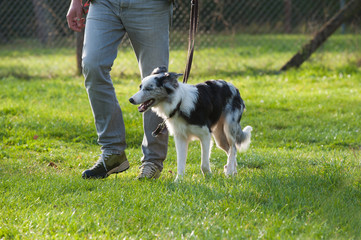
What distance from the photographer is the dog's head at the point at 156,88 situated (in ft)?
13.6

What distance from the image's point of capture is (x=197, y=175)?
470 centimetres

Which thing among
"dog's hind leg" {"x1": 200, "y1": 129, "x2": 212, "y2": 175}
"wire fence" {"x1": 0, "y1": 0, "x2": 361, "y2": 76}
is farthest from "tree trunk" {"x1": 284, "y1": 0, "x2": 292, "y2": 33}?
"dog's hind leg" {"x1": 200, "y1": 129, "x2": 212, "y2": 175}

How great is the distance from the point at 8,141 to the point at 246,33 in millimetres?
7751

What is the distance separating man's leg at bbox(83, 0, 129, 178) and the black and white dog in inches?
14.6

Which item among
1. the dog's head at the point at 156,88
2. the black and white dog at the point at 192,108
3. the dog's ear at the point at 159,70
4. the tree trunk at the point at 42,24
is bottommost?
the tree trunk at the point at 42,24

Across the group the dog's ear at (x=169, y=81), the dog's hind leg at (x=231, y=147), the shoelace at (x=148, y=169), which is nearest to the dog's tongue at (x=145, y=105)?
the dog's ear at (x=169, y=81)

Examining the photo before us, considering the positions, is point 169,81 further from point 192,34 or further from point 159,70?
point 192,34

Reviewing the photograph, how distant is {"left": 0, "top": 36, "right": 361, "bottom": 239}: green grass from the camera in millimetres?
3240

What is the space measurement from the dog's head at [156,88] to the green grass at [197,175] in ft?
2.36

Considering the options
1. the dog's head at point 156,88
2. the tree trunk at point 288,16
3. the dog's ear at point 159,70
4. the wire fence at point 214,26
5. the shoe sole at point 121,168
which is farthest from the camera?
the tree trunk at point 288,16

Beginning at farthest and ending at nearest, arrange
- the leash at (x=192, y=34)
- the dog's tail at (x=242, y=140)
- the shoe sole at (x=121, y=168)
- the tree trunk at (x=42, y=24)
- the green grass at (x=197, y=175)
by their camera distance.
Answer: the tree trunk at (x=42, y=24) < the dog's tail at (x=242, y=140) < the leash at (x=192, y=34) < the shoe sole at (x=121, y=168) < the green grass at (x=197, y=175)

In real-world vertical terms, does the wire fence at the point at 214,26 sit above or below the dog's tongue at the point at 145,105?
below

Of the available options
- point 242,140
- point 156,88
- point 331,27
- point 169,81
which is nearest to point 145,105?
point 156,88

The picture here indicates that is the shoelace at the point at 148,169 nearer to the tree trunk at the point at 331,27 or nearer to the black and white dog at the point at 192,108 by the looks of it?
the black and white dog at the point at 192,108
